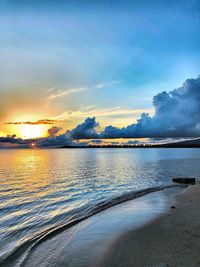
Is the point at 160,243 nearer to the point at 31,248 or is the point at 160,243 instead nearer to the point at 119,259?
the point at 119,259

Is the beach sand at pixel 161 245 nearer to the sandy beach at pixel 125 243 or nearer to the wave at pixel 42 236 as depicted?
the sandy beach at pixel 125 243

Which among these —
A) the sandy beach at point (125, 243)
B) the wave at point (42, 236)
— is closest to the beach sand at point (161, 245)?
the sandy beach at point (125, 243)

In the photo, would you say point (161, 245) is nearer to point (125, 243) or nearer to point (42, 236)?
point (125, 243)

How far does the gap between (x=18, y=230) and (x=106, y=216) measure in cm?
636

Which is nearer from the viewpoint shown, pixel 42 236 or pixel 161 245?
pixel 161 245

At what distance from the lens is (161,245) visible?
37.6 ft

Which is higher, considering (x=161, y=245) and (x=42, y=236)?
(x=161, y=245)

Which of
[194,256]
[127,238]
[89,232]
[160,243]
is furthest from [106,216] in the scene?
[194,256]

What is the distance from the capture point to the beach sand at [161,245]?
979cm

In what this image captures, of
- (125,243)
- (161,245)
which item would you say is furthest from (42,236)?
(161,245)

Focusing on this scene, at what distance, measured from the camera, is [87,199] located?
26.2 metres

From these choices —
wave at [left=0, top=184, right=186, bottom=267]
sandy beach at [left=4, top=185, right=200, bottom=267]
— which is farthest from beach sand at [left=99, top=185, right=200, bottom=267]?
wave at [left=0, top=184, right=186, bottom=267]

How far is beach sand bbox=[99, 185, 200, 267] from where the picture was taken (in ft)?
32.1

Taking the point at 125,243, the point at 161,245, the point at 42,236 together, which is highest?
the point at 161,245
